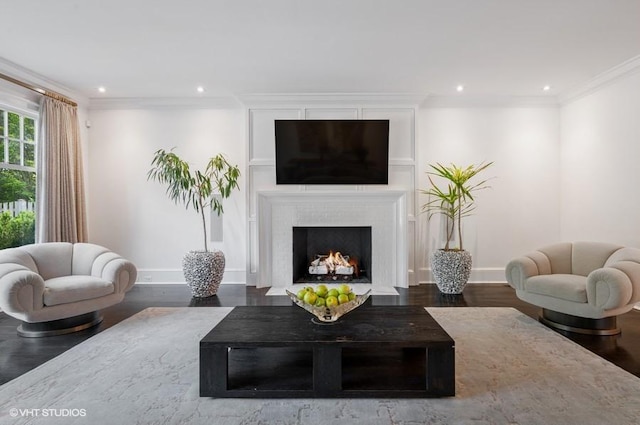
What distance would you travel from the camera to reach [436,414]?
6.41 ft

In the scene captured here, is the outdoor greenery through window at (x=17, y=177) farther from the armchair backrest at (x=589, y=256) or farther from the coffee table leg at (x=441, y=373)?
the armchair backrest at (x=589, y=256)

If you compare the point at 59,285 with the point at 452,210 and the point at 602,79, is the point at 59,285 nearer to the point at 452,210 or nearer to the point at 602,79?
the point at 452,210

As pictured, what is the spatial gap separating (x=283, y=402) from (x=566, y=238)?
16.0 ft

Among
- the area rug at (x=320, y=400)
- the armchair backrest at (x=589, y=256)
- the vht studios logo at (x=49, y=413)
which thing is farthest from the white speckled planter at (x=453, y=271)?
the vht studios logo at (x=49, y=413)

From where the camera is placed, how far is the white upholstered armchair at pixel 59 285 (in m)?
2.99

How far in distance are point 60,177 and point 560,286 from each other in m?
5.82

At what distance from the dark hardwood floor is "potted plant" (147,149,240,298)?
→ 0.81 ft

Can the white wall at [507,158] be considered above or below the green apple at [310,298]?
above

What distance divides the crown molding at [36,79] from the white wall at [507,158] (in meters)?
4.94

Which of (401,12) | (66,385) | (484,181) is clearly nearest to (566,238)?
(484,181)

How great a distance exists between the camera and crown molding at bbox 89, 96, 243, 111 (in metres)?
5.23

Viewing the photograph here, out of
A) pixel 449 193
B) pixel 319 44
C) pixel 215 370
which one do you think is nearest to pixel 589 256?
pixel 449 193

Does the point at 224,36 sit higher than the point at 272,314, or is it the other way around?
the point at 224,36

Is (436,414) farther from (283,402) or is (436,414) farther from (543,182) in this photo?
(543,182)
